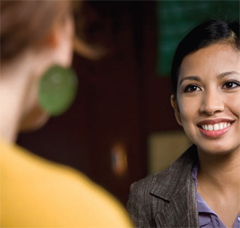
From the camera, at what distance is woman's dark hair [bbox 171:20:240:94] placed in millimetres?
1457

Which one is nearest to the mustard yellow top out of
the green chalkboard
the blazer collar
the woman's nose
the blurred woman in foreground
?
the blurred woman in foreground

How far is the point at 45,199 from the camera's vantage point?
1.51ft

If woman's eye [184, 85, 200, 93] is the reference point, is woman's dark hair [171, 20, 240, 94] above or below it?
above

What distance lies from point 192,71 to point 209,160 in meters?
0.29

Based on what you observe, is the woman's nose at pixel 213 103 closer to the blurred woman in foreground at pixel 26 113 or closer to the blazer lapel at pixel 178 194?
the blazer lapel at pixel 178 194

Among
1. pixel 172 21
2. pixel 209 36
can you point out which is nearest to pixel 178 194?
pixel 209 36

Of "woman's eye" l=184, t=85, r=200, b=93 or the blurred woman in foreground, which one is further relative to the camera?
"woman's eye" l=184, t=85, r=200, b=93

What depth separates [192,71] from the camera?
1457 mm

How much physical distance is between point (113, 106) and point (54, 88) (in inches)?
154

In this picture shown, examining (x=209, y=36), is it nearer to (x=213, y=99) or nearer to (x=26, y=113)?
(x=213, y=99)

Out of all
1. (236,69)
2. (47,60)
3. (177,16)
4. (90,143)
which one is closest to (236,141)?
(236,69)

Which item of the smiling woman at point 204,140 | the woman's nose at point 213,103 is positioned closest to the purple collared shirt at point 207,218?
the smiling woman at point 204,140

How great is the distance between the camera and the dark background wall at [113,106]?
14.3 feet

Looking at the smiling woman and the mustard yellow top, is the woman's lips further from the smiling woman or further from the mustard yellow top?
the mustard yellow top
